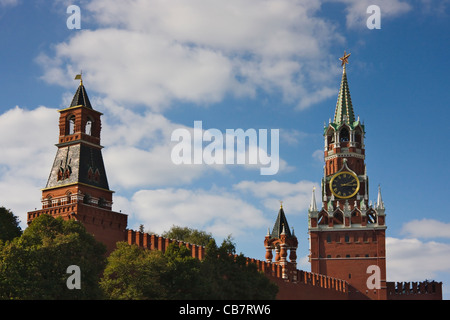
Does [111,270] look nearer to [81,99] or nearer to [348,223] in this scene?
[81,99]

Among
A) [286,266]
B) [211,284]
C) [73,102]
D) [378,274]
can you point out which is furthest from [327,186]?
[211,284]

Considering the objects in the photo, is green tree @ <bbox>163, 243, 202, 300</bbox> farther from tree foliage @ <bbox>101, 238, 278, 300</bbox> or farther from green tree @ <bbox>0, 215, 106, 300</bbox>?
green tree @ <bbox>0, 215, 106, 300</bbox>

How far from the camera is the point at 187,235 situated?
102000 mm

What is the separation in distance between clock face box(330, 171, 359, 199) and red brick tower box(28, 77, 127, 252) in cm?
5089

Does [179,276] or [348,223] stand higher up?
[348,223]

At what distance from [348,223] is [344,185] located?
6576mm

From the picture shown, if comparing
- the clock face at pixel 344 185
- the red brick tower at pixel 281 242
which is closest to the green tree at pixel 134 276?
the red brick tower at pixel 281 242

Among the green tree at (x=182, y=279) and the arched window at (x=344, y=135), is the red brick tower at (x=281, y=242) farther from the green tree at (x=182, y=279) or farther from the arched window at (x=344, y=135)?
the green tree at (x=182, y=279)

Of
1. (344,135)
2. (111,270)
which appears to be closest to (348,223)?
(344,135)

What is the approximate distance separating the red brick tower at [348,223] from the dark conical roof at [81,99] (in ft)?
159

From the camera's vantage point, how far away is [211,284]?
5788 cm

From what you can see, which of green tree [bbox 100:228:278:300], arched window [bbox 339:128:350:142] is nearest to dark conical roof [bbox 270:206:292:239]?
arched window [bbox 339:128:350:142]

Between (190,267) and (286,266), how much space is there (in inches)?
1090

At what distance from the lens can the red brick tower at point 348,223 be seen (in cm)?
10850
